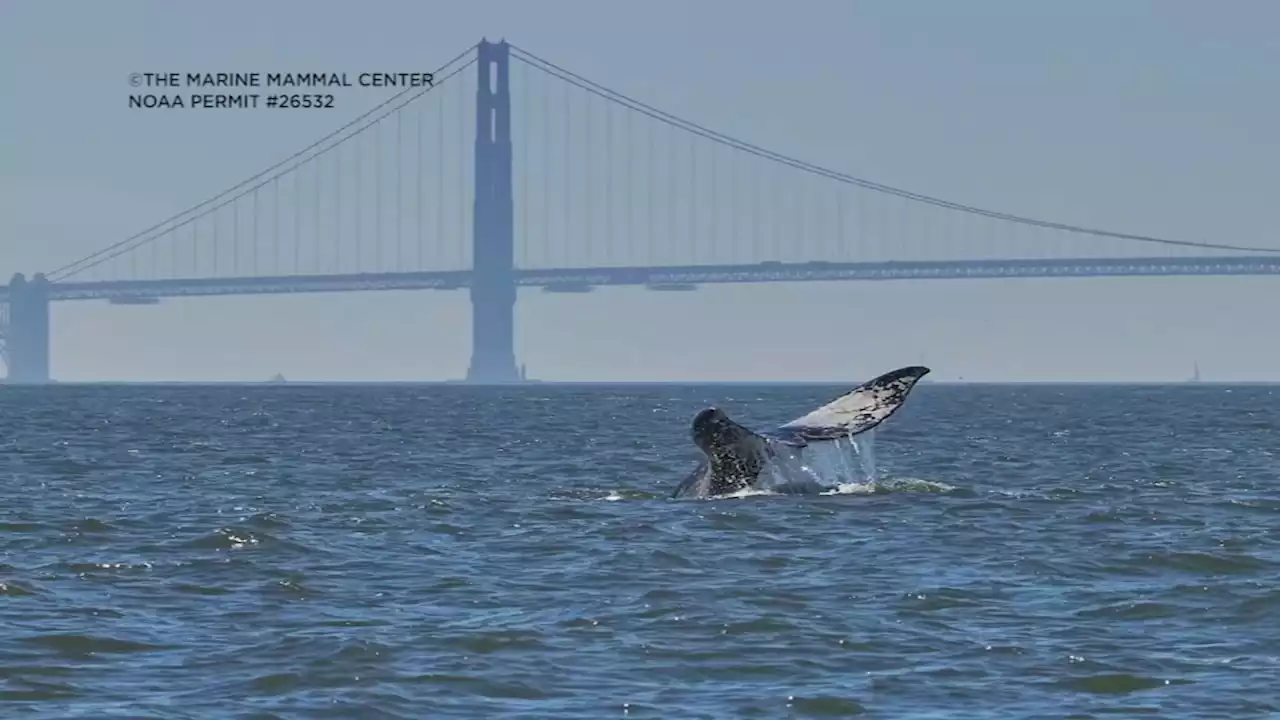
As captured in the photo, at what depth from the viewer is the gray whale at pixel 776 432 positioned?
75.0 feet

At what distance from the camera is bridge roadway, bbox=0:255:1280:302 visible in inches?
4744

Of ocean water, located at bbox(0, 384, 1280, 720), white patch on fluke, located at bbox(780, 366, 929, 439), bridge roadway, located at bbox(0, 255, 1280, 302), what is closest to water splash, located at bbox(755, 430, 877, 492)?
white patch on fluke, located at bbox(780, 366, 929, 439)

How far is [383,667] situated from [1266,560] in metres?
8.49

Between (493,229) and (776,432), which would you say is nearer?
(776,432)

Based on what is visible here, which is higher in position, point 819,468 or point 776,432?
point 776,432

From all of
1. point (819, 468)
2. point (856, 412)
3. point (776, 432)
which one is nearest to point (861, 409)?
point (856, 412)

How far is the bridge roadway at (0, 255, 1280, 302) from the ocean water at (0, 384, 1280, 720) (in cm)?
8893

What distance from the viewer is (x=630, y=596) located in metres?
Result: 16.9

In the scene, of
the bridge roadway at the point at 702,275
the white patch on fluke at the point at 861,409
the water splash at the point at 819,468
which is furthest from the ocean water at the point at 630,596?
the bridge roadway at the point at 702,275

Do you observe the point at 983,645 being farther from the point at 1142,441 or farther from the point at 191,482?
the point at 1142,441

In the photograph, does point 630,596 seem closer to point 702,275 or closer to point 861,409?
point 861,409

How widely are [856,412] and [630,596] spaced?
6.87 metres

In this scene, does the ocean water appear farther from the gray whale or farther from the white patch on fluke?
the white patch on fluke

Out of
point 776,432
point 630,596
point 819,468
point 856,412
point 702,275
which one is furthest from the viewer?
point 702,275
